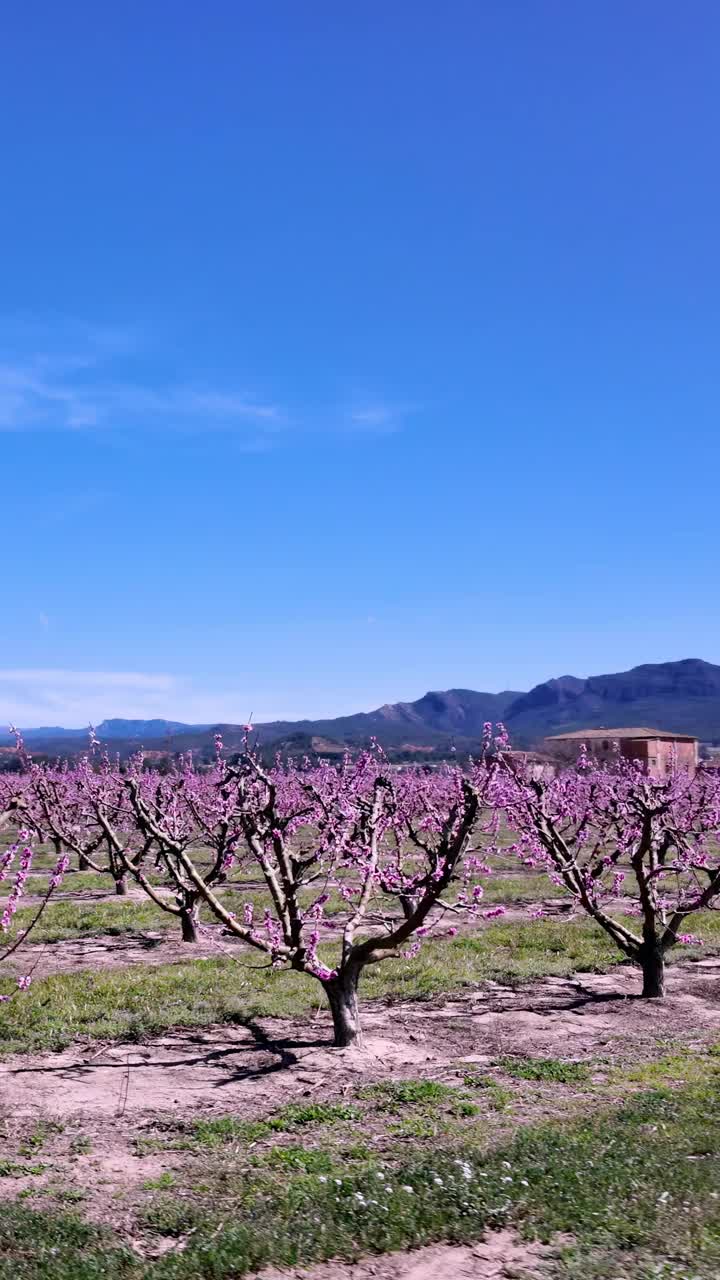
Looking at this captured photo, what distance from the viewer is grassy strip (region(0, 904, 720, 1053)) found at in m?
13.4

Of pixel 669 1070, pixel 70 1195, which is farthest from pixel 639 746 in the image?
pixel 70 1195

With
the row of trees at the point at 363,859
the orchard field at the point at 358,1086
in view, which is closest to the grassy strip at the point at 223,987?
the orchard field at the point at 358,1086

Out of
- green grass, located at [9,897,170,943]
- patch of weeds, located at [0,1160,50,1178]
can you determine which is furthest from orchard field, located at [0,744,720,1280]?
green grass, located at [9,897,170,943]

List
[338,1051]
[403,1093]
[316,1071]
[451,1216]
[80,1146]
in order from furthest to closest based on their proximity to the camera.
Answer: [338,1051]
[316,1071]
[403,1093]
[80,1146]
[451,1216]

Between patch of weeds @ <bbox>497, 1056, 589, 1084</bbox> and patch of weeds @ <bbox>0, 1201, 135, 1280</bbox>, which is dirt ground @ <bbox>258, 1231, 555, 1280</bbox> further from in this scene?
patch of weeds @ <bbox>497, 1056, 589, 1084</bbox>

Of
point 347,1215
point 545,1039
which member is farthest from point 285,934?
point 347,1215

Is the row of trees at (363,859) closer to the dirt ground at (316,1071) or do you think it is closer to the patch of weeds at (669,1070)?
the dirt ground at (316,1071)

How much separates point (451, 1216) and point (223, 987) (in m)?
9.13

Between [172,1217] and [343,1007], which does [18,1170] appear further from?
[343,1007]

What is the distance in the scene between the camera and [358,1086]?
10977 millimetres

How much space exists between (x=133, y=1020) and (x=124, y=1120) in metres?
3.89

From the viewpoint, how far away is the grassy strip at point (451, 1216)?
257 inches

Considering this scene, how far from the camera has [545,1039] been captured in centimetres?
1323

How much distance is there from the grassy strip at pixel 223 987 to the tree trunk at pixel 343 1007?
3.45 feet
